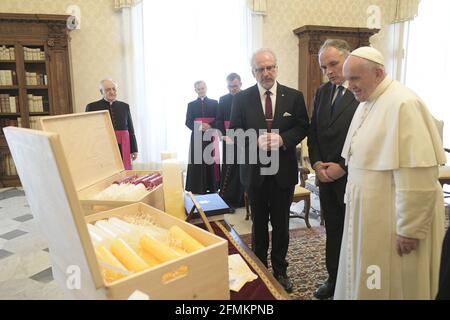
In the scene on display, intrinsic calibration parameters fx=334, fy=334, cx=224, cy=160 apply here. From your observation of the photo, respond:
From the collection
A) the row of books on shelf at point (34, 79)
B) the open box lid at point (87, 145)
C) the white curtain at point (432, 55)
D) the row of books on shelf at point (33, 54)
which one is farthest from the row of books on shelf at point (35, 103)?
the white curtain at point (432, 55)

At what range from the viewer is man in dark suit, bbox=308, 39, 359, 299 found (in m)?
1.89

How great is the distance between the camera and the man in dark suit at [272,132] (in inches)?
81.0

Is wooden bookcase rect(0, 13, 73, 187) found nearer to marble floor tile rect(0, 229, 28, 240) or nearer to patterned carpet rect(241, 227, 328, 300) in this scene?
marble floor tile rect(0, 229, 28, 240)

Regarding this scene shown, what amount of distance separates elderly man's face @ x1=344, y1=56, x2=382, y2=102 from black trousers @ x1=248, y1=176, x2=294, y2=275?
2.64ft

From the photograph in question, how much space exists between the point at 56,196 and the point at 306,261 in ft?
7.68

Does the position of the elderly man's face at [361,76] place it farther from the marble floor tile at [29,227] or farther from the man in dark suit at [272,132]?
the marble floor tile at [29,227]

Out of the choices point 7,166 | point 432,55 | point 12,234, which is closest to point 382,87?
point 12,234

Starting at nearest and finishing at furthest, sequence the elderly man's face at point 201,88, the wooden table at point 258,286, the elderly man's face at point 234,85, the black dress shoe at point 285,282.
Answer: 1. the wooden table at point 258,286
2. the black dress shoe at point 285,282
3. the elderly man's face at point 234,85
4. the elderly man's face at point 201,88

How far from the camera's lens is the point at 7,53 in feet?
15.3

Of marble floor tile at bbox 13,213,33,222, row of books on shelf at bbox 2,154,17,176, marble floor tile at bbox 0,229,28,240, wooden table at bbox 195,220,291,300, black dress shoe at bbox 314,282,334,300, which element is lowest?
marble floor tile at bbox 0,229,28,240

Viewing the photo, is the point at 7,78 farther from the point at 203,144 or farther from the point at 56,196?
the point at 56,196

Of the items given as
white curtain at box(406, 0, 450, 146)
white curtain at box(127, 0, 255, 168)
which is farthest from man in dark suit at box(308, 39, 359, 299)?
white curtain at box(406, 0, 450, 146)

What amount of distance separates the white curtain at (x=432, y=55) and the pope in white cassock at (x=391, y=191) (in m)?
5.71
